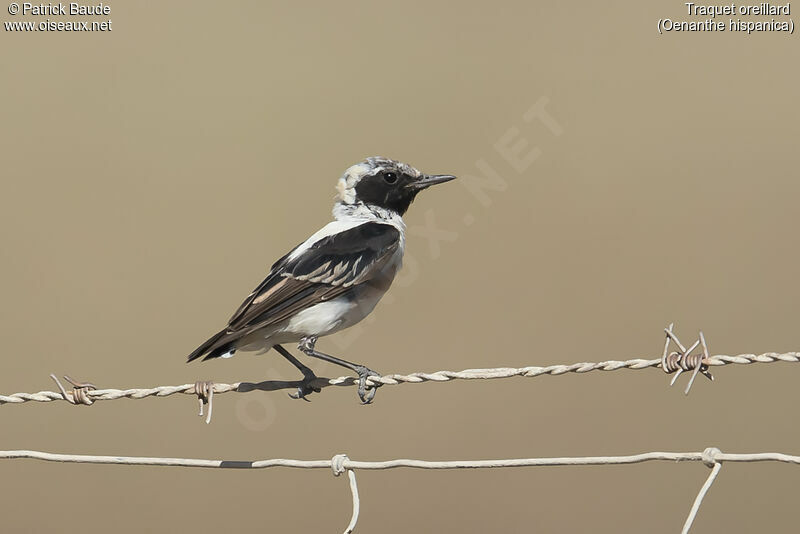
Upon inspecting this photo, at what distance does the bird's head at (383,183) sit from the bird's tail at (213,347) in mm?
1579

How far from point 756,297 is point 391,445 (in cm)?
422

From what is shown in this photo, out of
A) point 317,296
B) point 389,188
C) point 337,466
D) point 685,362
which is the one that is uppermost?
point 389,188

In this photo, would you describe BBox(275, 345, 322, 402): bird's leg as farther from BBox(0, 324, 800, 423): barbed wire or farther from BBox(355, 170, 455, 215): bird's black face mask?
BBox(355, 170, 455, 215): bird's black face mask

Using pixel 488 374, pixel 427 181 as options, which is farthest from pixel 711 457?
pixel 427 181

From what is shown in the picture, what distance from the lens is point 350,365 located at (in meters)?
5.15

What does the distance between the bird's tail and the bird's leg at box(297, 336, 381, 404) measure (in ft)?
1.52

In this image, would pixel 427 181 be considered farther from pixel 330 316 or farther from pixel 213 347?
pixel 213 347

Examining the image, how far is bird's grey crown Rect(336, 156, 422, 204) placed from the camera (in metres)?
6.27

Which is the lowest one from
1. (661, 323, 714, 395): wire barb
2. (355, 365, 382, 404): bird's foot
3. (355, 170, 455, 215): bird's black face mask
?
(661, 323, 714, 395): wire barb

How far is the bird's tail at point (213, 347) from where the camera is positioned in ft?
16.4

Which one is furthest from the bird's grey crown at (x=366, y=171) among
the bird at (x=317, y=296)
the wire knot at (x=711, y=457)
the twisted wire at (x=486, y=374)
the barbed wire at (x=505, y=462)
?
the wire knot at (x=711, y=457)

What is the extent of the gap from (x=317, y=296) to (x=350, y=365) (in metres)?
0.45

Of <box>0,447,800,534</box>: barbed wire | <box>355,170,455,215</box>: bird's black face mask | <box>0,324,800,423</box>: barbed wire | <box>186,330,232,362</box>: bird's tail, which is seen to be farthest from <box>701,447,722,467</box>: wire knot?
<box>355,170,455,215</box>: bird's black face mask

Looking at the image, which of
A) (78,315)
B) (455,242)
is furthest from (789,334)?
(78,315)
